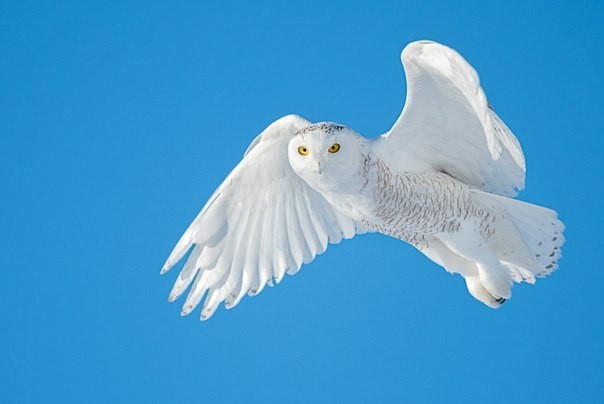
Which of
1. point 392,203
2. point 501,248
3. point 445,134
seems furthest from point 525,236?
point 392,203

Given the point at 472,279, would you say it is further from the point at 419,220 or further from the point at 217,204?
the point at 217,204

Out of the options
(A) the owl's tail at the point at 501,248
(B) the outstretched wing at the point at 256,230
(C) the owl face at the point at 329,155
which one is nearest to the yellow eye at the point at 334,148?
(C) the owl face at the point at 329,155

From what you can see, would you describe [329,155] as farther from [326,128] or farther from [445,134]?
[445,134]

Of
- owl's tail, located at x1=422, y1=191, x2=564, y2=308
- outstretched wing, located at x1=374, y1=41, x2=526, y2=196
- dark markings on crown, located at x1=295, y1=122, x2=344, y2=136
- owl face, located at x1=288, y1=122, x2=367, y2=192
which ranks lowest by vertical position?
owl face, located at x1=288, y1=122, x2=367, y2=192

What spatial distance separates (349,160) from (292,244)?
1.43 m

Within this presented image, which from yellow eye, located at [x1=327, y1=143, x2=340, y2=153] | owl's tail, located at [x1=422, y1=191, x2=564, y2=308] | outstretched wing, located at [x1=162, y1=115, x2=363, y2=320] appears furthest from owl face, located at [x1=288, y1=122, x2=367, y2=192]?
owl's tail, located at [x1=422, y1=191, x2=564, y2=308]

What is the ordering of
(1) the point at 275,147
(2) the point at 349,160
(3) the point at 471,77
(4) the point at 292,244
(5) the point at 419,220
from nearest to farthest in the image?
(3) the point at 471,77 < (2) the point at 349,160 < (5) the point at 419,220 < (1) the point at 275,147 < (4) the point at 292,244

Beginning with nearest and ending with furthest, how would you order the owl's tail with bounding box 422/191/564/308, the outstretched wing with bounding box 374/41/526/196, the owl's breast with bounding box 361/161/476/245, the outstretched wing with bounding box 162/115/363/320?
the outstretched wing with bounding box 374/41/526/196 < the owl's breast with bounding box 361/161/476/245 < the owl's tail with bounding box 422/191/564/308 < the outstretched wing with bounding box 162/115/363/320

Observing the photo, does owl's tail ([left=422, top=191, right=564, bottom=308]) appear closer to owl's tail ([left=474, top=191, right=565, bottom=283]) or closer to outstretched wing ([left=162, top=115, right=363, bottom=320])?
owl's tail ([left=474, top=191, right=565, bottom=283])

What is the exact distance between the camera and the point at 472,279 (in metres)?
5.80

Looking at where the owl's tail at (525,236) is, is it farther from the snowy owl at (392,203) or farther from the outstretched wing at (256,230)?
the outstretched wing at (256,230)

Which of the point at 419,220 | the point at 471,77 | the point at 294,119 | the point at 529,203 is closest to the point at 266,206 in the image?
the point at 294,119

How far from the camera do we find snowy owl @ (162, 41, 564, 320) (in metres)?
4.66

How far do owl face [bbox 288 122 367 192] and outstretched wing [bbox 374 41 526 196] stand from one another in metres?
0.46
